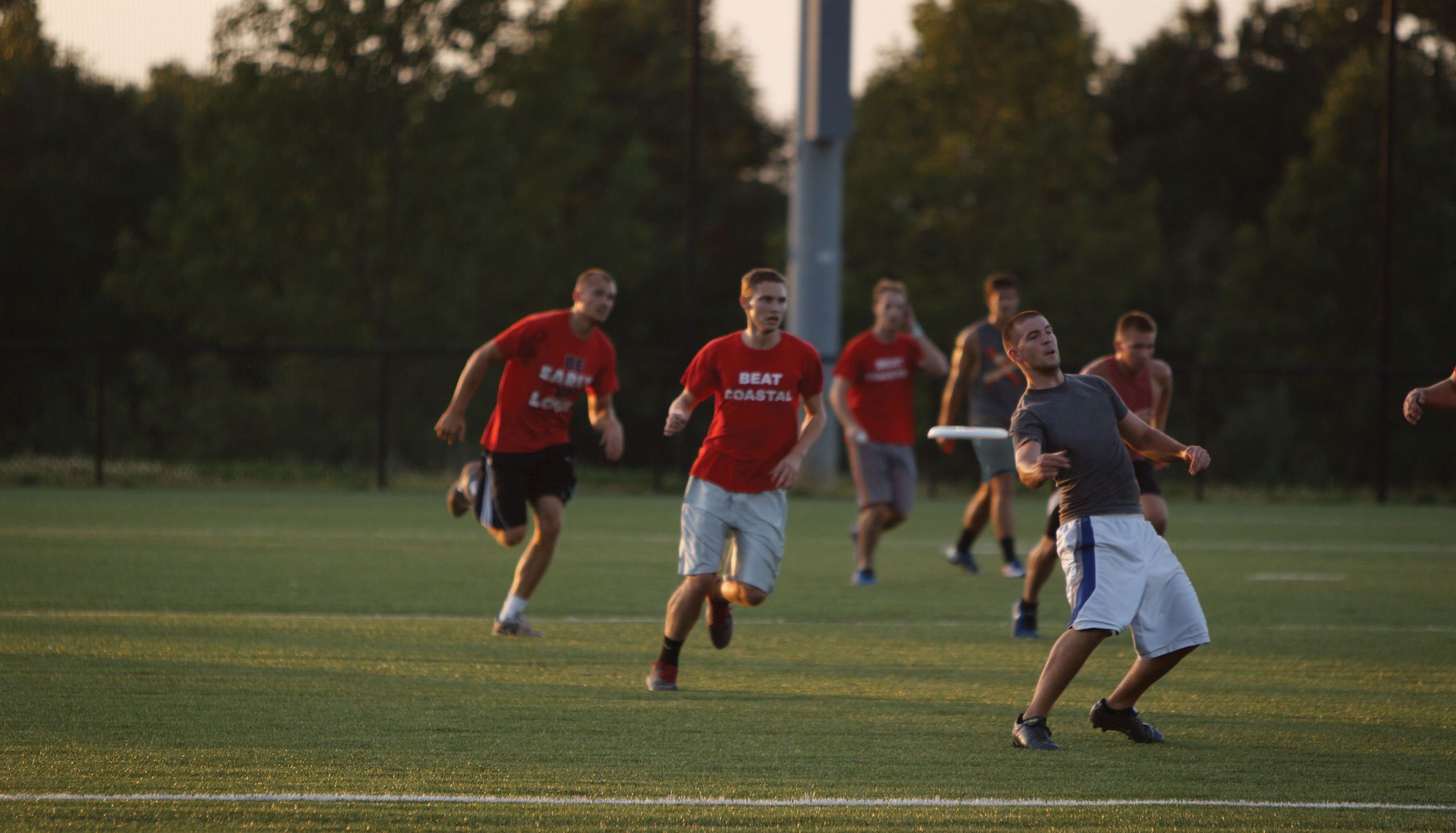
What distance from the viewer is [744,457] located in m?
6.83

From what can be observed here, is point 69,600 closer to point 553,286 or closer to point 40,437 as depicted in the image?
point 40,437

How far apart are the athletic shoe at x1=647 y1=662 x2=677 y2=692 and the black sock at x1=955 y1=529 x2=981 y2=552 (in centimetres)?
556

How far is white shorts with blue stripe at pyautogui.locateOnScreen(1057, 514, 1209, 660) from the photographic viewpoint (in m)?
5.48

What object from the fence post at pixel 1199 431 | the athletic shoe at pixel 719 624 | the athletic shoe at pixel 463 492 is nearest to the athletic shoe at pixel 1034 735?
the athletic shoe at pixel 719 624

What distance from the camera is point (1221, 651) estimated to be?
8227mm

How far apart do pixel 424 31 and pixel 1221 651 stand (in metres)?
29.4

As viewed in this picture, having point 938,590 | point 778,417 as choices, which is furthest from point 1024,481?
point 938,590

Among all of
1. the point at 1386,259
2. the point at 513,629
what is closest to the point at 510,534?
the point at 513,629

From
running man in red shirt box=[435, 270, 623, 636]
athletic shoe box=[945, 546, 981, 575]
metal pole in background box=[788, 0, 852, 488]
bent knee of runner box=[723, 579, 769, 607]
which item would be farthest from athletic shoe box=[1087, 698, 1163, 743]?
metal pole in background box=[788, 0, 852, 488]

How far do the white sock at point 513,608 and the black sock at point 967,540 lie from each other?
15.5 feet

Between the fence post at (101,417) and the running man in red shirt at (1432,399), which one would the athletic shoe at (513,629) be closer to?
the running man in red shirt at (1432,399)

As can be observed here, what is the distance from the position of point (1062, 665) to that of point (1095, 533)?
0.51 m

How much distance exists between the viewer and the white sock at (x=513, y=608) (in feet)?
27.6

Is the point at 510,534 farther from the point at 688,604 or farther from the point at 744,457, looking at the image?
the point at 744,457
